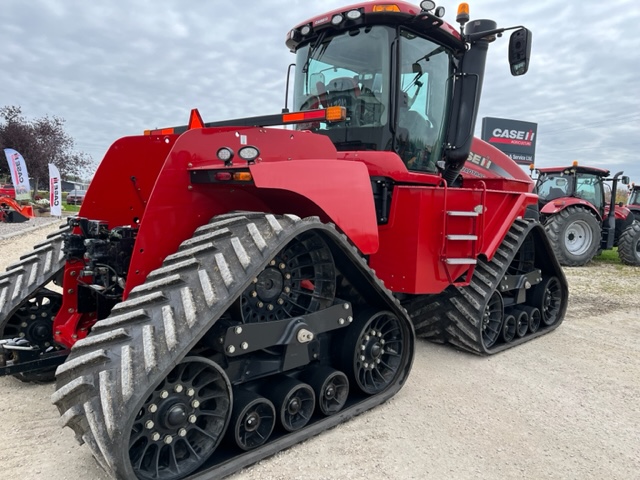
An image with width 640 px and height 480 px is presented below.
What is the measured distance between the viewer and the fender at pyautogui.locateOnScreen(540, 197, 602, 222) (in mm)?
11188

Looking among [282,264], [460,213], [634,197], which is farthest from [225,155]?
[634,197]

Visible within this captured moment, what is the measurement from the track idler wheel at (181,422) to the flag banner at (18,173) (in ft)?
62.3

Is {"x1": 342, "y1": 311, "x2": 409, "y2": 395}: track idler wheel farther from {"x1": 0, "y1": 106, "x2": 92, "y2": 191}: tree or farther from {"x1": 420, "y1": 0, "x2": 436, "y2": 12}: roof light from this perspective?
{"x1": 0, "y1": 106, "x2": 92, "y2": 191}: tree

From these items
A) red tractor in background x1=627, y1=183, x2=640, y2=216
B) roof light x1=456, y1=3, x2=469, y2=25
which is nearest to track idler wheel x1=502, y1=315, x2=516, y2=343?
roof light x1=456, y1=3, x2=469, y2=25

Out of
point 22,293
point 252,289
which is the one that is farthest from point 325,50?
point 22,293

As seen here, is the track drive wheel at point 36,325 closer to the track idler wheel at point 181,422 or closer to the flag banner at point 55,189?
the track idler wheel at point 181,422

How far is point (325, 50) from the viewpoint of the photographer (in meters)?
4.25

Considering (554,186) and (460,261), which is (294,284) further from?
(554,186)

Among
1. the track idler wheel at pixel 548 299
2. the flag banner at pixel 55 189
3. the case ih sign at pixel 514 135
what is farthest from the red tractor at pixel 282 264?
the case ih sign at pixel 514 135

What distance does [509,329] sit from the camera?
5.14 meters

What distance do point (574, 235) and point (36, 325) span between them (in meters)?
11.6

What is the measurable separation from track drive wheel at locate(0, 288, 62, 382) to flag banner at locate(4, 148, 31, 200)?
17.1m

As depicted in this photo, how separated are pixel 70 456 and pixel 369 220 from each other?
2.28 m

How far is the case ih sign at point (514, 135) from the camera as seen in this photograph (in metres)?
30.5
